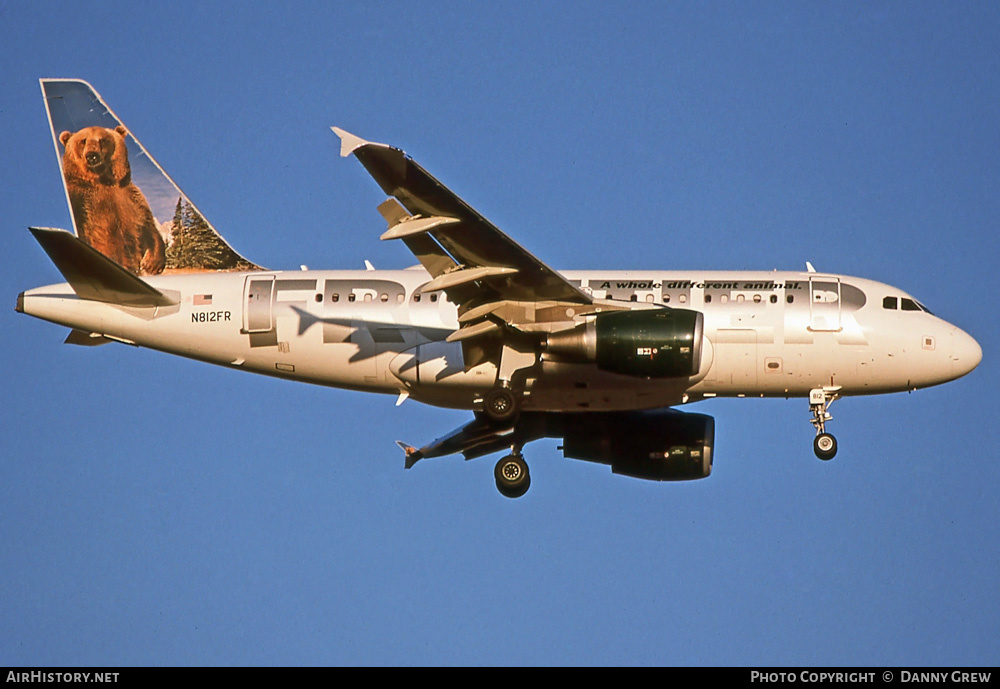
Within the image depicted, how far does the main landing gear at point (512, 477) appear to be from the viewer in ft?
125

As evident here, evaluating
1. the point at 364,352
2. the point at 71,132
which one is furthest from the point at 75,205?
the point at 364,352

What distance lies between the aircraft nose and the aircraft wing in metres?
9.80

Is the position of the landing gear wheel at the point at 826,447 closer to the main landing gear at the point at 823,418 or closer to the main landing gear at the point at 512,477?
the main landing gear at the point at 823,418

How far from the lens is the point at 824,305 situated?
39.2 metres

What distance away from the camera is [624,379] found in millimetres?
38250

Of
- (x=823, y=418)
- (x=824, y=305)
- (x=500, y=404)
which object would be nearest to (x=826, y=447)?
(x=823, y=418)

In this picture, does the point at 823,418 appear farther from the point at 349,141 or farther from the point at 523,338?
the point at 349,141

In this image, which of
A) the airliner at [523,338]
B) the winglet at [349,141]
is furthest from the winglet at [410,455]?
the winglet at [349,141]

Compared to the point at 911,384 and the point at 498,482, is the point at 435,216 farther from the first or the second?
the point at 911,384

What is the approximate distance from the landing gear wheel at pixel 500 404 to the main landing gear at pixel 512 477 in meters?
1.99

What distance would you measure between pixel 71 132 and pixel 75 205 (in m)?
2.25

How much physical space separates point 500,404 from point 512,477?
2.46 meters

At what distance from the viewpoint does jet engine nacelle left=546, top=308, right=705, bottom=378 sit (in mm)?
34906
